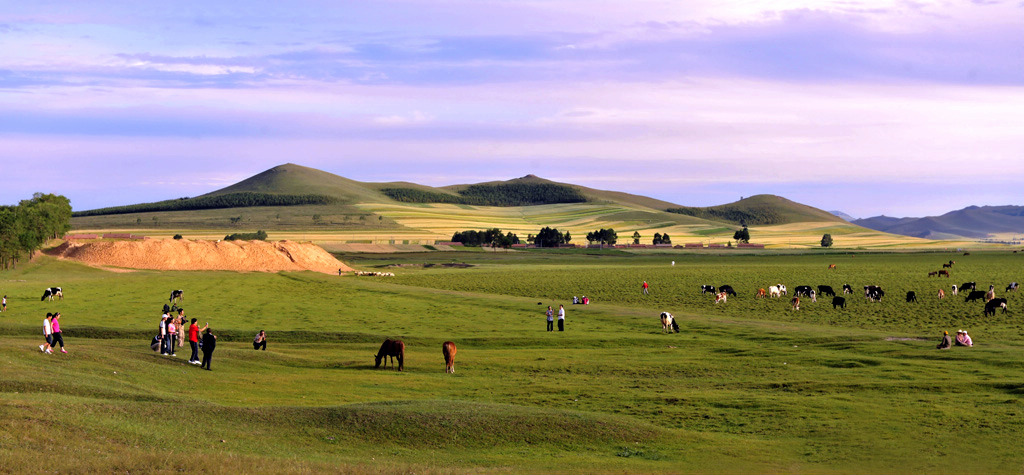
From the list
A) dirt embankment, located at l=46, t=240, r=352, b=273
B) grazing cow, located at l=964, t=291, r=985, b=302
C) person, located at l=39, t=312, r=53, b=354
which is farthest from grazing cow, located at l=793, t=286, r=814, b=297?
dirt embankment, located at l=46, t=240, r=352, b=273

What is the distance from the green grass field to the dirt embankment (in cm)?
4310

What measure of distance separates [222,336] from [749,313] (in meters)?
33.0

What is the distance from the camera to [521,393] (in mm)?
27781

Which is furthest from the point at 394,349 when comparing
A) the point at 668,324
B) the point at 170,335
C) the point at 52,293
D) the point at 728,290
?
the point at 728,290

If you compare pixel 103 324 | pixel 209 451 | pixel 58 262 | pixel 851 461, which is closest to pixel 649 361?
pixel 851 461

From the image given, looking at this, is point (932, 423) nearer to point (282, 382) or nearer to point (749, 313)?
point (282, 382)

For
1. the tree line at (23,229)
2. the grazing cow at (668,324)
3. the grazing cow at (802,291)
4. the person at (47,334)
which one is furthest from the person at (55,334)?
the tree line at (23,229)

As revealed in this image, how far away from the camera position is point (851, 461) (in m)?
19.6

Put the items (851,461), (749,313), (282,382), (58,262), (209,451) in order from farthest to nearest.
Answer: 1. (58,262)
2. (749,313)
3. (282,382)
4. (851,461)
5. (209,451)

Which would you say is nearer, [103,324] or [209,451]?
[209,451]

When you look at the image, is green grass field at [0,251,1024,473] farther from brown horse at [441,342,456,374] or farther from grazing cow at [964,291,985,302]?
grazing cow at [964,291,985,302]

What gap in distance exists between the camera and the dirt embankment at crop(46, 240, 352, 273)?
97.2 meters

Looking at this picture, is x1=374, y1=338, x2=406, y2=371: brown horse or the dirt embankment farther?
the dirt embankment

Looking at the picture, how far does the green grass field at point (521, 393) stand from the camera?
1870 centimetres
